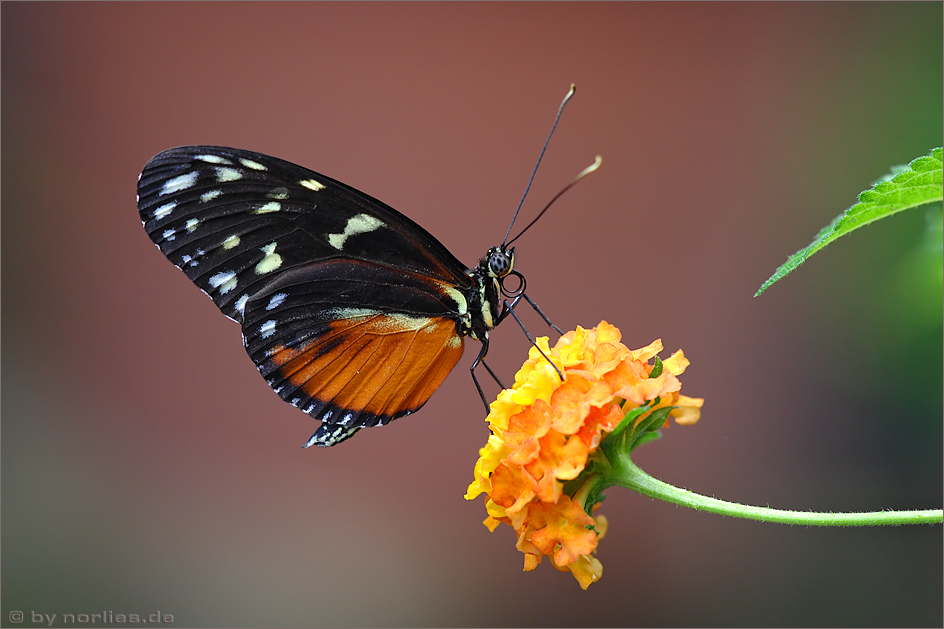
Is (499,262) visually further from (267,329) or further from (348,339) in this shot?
(267,329)

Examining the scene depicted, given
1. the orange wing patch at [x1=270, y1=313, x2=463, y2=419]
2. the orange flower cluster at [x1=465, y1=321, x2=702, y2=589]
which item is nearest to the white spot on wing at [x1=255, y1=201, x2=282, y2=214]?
the orange wing patch at [x1=270, y1=313, x2=463, y2=419]

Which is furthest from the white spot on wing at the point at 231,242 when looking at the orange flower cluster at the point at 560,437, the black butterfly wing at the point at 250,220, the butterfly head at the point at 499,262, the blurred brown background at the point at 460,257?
the blurred brown background at the point at 460,257

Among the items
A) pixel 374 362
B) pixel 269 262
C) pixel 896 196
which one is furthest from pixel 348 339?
pixel 896 196

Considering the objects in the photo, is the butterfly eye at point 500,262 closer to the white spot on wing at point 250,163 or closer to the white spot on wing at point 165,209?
the white spot on wing at point 250,163

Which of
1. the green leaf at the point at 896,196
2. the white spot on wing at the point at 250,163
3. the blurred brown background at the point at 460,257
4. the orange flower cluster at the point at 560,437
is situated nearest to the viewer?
the green leaf at the point at 896,196

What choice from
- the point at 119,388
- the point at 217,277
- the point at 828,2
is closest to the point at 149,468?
the point at 119,388
